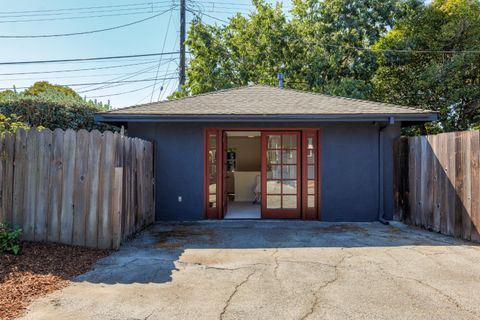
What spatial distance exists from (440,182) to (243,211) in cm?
422

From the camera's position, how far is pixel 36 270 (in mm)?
3406

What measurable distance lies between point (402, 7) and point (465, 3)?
6.83ft

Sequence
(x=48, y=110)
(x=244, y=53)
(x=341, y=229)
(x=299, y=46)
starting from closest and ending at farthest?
(x=341, y=229) < (x=48, y=110) < (x=299, y=46) < (x=244, y=53)

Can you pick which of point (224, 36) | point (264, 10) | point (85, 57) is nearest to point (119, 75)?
point (85, 57)

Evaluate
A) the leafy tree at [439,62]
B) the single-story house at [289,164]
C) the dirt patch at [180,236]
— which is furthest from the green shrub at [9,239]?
the leafy tree at [439,62]

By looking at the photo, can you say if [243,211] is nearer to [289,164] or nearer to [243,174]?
[289,164]

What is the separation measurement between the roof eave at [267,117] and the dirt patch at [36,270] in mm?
2740

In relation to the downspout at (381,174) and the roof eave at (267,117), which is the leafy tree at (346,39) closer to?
the downspout at (381,174)

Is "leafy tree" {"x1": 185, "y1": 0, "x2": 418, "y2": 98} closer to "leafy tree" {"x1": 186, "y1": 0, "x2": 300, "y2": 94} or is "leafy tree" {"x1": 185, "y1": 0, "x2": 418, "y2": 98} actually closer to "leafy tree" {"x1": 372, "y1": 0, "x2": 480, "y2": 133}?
"leafy tree" {"x1": 186, "y1": 0, "x2": 300, "y2": 94}

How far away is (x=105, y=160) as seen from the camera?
14.1 ft

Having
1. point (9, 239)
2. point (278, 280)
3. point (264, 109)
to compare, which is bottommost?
point (278, 280)

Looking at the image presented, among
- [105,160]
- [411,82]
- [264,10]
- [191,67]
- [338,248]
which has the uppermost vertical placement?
[264,10]

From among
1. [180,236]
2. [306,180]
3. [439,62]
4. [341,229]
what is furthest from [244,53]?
[180,236]

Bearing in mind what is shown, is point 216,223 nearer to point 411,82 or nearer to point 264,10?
point 411,82
